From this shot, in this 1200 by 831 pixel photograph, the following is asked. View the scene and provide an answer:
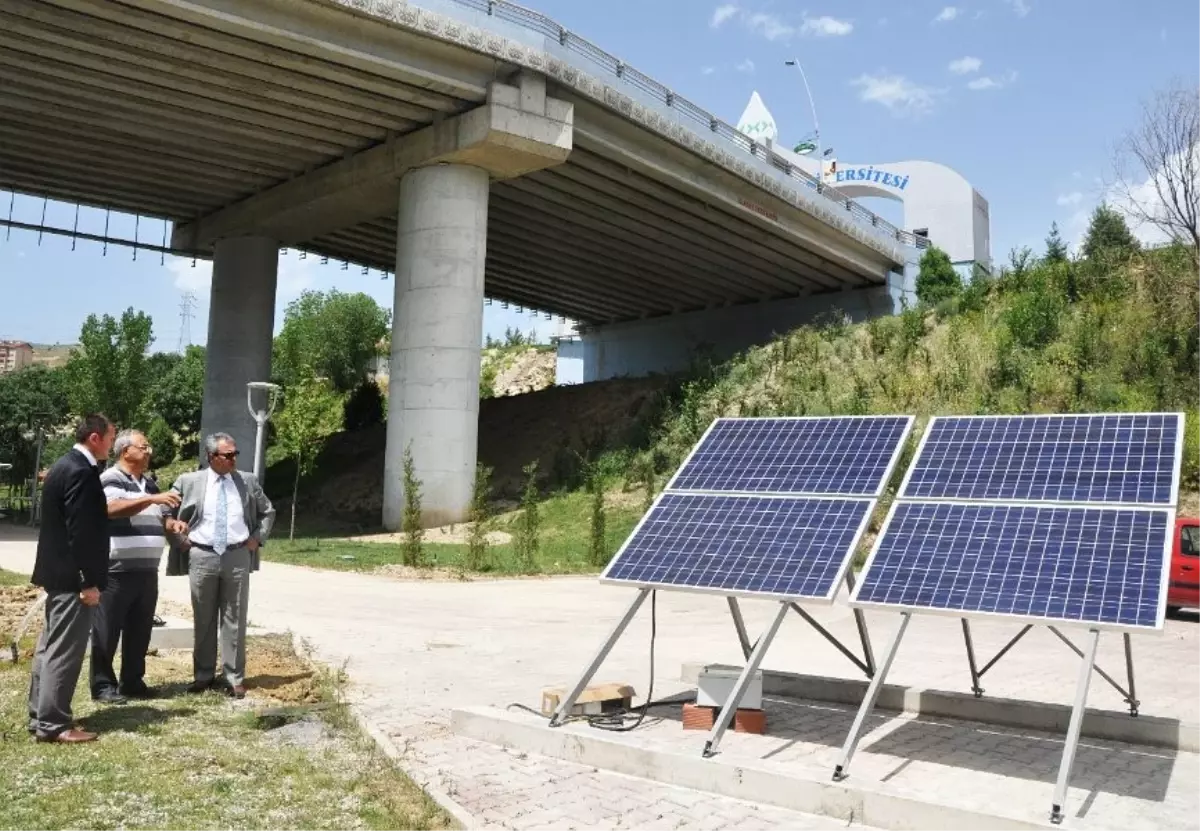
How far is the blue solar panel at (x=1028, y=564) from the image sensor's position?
520cm

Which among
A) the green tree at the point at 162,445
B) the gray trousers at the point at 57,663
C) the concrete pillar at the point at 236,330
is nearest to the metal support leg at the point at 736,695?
the gray trousers at the point at 57,663

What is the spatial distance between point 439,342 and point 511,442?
13626 mm

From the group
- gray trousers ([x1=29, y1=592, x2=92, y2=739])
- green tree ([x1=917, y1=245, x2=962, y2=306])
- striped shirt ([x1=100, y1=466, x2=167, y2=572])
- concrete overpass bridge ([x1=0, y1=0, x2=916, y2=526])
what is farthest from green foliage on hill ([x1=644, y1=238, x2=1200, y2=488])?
gray trousers ([x1=29, y1=592, x2=92, y2=739])

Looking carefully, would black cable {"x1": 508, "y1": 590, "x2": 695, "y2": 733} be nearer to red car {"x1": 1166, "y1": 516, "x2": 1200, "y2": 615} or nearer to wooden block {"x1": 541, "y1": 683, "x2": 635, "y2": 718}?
wooden block {"x1": 541, "y1": 683, "x2": 635, "y2": 718}

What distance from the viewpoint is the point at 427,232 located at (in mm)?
26062

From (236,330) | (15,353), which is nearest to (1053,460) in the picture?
(236,330)

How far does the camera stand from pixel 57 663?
6062 mm

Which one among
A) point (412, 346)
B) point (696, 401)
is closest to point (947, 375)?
point (696, 401)

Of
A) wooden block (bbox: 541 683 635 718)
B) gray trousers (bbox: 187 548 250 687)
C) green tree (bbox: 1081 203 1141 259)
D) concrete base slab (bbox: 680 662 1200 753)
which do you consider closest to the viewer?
concrete base slab (bbox: 680 662 1200 753)

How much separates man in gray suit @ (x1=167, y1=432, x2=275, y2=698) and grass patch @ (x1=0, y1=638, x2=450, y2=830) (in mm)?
296

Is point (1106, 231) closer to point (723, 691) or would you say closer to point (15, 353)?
point (723, 691)

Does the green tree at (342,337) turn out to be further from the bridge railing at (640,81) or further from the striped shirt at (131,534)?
the striped shirt at (131,534)

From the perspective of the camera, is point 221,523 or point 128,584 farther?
point 221,523

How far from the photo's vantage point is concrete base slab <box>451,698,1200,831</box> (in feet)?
16.5
